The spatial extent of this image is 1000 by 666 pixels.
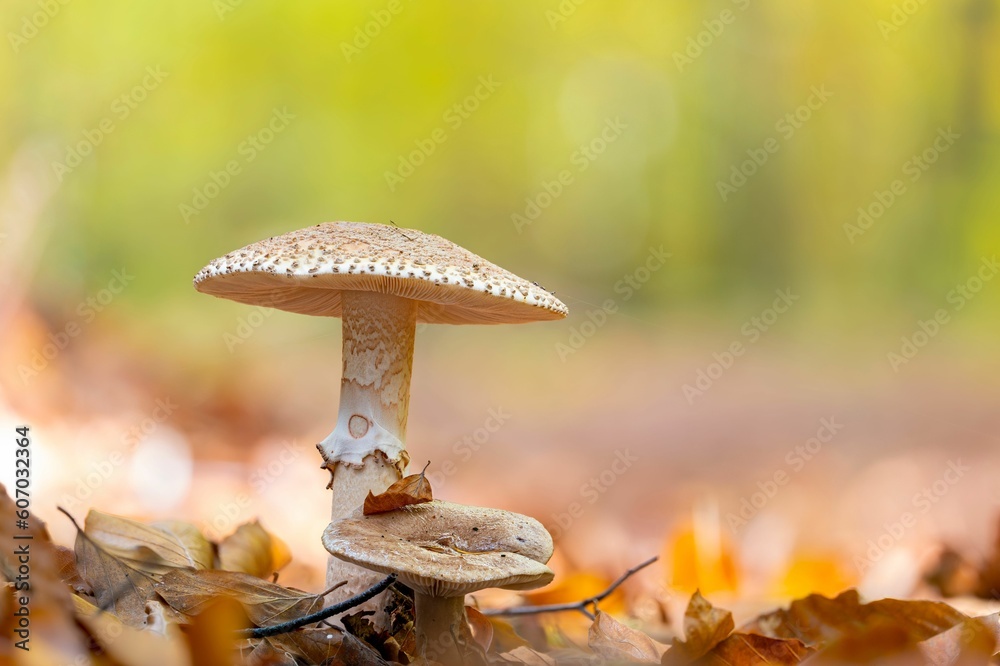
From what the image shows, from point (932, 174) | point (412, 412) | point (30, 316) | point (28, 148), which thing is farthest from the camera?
point (932, 174)

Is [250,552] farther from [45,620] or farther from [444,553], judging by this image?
[45,620]

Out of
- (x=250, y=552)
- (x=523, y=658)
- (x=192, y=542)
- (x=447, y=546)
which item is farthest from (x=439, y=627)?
(x=250, y=552)

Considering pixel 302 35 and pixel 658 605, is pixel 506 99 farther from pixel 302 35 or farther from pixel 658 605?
pixel 658 605

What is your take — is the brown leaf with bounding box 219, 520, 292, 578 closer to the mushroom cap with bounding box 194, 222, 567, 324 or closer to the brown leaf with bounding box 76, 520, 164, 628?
the brown leaf with bounding box 76, 520, 164, 628

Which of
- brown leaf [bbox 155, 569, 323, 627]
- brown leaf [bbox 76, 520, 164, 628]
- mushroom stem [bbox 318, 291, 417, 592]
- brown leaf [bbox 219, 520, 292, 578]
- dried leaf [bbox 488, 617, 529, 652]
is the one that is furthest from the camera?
brown leaf [bbox 219, 520, 292, 578]

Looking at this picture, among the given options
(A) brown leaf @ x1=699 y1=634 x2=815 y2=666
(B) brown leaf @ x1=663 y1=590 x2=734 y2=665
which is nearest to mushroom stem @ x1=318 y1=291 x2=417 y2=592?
(B) brown leaf @ x1=663 y1=590 x2=734 y2=665

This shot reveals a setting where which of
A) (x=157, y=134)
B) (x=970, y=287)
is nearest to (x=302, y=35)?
(x=157, y=134)
